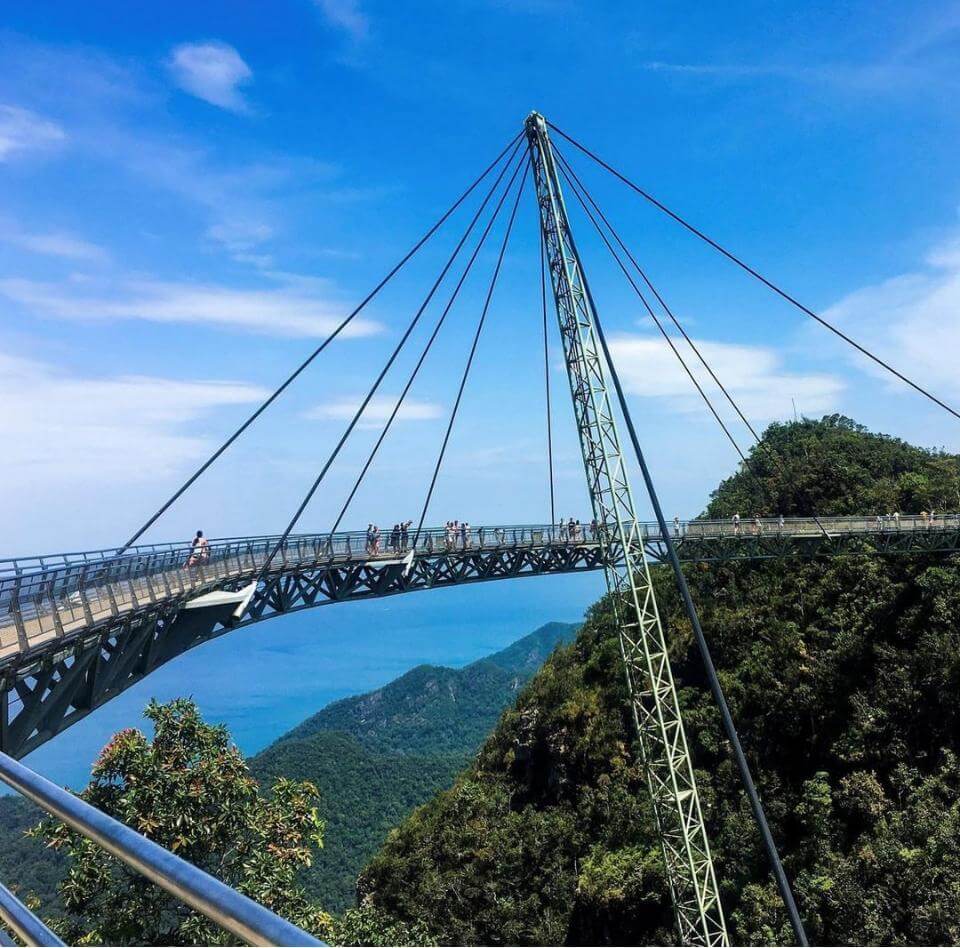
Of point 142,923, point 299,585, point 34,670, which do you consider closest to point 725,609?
point 299,585

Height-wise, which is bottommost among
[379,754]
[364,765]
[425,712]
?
[425,712]

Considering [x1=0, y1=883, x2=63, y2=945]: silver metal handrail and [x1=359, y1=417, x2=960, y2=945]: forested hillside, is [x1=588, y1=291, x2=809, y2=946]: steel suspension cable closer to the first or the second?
[x1=359, y1=417, x2=960, y2=945]: forested hillside

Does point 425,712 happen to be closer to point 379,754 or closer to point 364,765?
point 379,754

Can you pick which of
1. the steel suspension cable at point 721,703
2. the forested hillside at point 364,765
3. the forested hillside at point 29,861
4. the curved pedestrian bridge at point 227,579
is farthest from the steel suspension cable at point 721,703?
the forested hillside at point 29,861

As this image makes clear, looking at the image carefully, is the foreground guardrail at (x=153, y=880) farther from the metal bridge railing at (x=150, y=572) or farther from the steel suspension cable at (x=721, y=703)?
the steel suspension cable at (x=721, y=703)

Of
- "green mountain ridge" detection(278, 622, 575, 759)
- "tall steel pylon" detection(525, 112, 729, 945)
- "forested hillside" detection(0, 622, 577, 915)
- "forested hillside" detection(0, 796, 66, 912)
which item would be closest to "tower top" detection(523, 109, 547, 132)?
"tall steel pylon" detection(525, 112, 729, 945)

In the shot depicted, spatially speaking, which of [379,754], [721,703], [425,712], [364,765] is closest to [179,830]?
[721,703]
